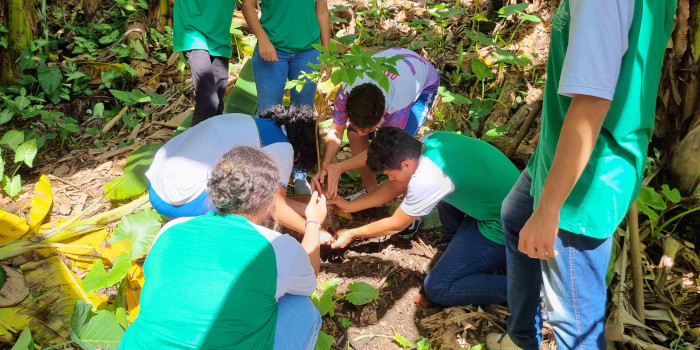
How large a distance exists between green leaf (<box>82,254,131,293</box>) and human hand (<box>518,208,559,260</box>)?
1870 mm

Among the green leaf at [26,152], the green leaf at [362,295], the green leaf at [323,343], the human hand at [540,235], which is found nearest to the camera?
the human hand at [540,235]

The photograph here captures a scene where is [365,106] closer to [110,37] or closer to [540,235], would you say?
[540,235]

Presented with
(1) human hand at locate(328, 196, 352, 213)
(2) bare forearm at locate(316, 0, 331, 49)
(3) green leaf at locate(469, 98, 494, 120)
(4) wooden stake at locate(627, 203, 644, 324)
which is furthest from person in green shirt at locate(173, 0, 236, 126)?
(4) wooden stake at locate(627, 203, 644, 324)

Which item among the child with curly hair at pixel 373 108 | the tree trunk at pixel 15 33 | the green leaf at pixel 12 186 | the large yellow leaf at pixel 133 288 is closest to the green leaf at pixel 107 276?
the large yellow leaf at pixel 133 288

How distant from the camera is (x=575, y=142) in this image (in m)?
1.46

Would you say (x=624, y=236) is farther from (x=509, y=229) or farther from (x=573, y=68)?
(x=573, y=68)

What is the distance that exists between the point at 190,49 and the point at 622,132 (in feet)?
9.57

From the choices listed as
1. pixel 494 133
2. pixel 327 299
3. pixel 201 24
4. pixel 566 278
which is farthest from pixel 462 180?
pixel 201 24

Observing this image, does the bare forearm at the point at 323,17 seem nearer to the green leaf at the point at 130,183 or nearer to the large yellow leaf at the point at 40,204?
the green leaf at the point at 130,183

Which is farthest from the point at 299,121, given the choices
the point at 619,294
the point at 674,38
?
the point at 674,38

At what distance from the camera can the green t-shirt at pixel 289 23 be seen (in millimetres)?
3617

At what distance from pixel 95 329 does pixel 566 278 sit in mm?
1915

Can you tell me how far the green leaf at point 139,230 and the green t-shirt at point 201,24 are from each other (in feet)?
4.20

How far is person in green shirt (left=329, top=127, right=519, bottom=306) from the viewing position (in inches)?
107
